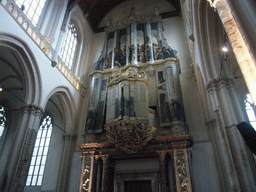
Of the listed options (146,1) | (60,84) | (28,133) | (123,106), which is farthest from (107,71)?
(146,1)

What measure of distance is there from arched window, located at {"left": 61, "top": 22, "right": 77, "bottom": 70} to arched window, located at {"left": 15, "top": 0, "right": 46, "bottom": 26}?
8.42 ft

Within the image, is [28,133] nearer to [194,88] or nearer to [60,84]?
[60,84]

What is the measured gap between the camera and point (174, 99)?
977cm

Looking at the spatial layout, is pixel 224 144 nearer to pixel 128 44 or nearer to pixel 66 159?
pixel 66 159

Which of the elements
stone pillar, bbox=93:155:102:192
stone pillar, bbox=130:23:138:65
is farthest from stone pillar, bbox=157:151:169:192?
stone pillar, bbox=130:23:138:65

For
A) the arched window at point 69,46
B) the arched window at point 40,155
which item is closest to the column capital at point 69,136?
the arched window at point 40,155

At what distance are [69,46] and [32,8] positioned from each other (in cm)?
366

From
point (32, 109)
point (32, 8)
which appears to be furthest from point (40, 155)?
point (32, 8)

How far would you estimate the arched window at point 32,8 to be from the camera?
954 centimetres

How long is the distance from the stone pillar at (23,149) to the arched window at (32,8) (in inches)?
176

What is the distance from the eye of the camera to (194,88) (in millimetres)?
11367

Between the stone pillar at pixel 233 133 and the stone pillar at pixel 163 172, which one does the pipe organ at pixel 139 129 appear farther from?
the stone pillar at pixel 233 133

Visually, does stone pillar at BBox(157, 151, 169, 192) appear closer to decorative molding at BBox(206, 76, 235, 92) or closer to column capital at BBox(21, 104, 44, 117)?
decorative molding at BBox(206, 76, 235, 92)

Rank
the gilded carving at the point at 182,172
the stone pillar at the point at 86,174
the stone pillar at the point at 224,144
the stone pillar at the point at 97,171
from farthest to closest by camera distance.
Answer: the stone pillar at the point at 97,171 → the stone pillar at the point at 86,174 → the gilded carving at the point at 182,172 → the stone pillar at the point at 224,144
